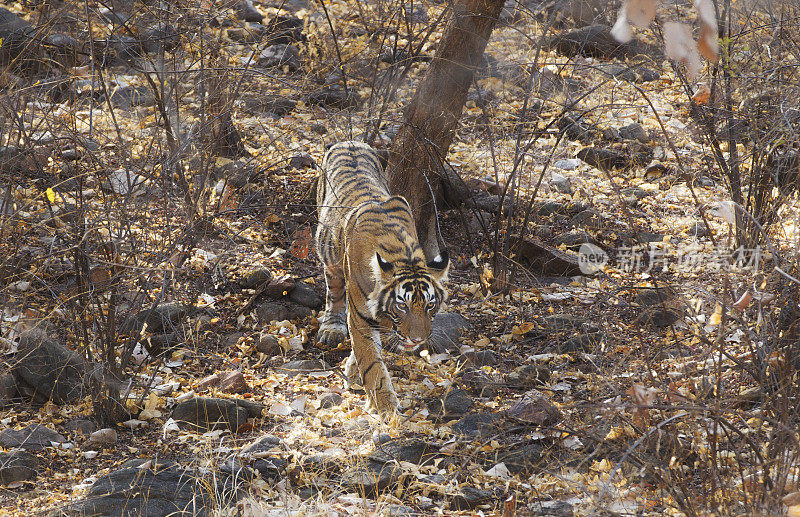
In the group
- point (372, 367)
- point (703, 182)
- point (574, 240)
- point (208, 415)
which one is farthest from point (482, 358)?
point (703, 182)

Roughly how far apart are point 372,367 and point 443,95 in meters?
2.95

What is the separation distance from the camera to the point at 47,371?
5.12 metres

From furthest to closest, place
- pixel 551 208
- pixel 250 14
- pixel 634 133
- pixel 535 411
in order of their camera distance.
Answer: pixel 250 14, pixel 634 133, pixel 551 208, pixel 535 411

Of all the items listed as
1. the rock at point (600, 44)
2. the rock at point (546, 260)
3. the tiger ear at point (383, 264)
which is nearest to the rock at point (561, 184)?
the rock at point (546, 260)

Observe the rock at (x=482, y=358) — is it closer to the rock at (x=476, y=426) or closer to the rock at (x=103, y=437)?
the rock at (x=476, y=426)

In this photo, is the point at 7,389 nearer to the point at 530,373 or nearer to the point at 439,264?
the point at 439,264

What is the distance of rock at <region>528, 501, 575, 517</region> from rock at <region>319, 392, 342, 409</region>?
1.87m

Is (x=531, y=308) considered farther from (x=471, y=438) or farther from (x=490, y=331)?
(x=471, y=438)

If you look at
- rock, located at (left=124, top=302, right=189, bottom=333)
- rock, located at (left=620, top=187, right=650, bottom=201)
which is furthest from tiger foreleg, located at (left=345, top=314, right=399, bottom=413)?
rock, located at (left=620, top=187, right=650, bottom=201)

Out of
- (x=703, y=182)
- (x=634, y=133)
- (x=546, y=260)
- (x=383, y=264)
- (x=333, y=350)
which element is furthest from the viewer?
(x=634, y=133)

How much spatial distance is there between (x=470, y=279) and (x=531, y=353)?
145 cm

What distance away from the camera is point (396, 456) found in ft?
14.8

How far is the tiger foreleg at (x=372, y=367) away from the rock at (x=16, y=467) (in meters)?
2.09

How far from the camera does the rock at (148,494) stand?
12.5 feet
